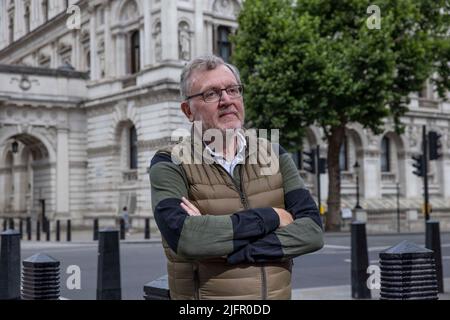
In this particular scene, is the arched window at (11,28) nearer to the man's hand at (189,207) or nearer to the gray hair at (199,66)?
the gray hair at (199,66)

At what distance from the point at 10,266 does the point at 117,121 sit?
26195mm

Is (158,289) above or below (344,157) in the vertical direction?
below

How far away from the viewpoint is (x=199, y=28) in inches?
1284

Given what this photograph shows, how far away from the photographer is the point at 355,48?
24844 millimetres

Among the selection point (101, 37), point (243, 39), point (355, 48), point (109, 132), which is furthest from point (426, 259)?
point (101, 37)

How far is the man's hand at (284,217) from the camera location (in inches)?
108

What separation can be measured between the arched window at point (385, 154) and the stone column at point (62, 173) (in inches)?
754

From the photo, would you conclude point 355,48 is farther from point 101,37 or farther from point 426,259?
point 426,259

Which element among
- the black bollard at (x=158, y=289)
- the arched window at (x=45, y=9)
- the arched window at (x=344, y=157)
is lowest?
the black bollard at (x=158, y=289)

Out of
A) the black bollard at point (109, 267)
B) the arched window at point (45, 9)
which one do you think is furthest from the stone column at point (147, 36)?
the black bollard at point (109, 267)

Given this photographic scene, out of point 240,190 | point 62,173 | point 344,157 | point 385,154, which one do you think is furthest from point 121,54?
point 240,190

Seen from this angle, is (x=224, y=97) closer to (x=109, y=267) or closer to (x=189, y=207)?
(x=189, y=207)

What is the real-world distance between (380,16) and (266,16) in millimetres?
4388
